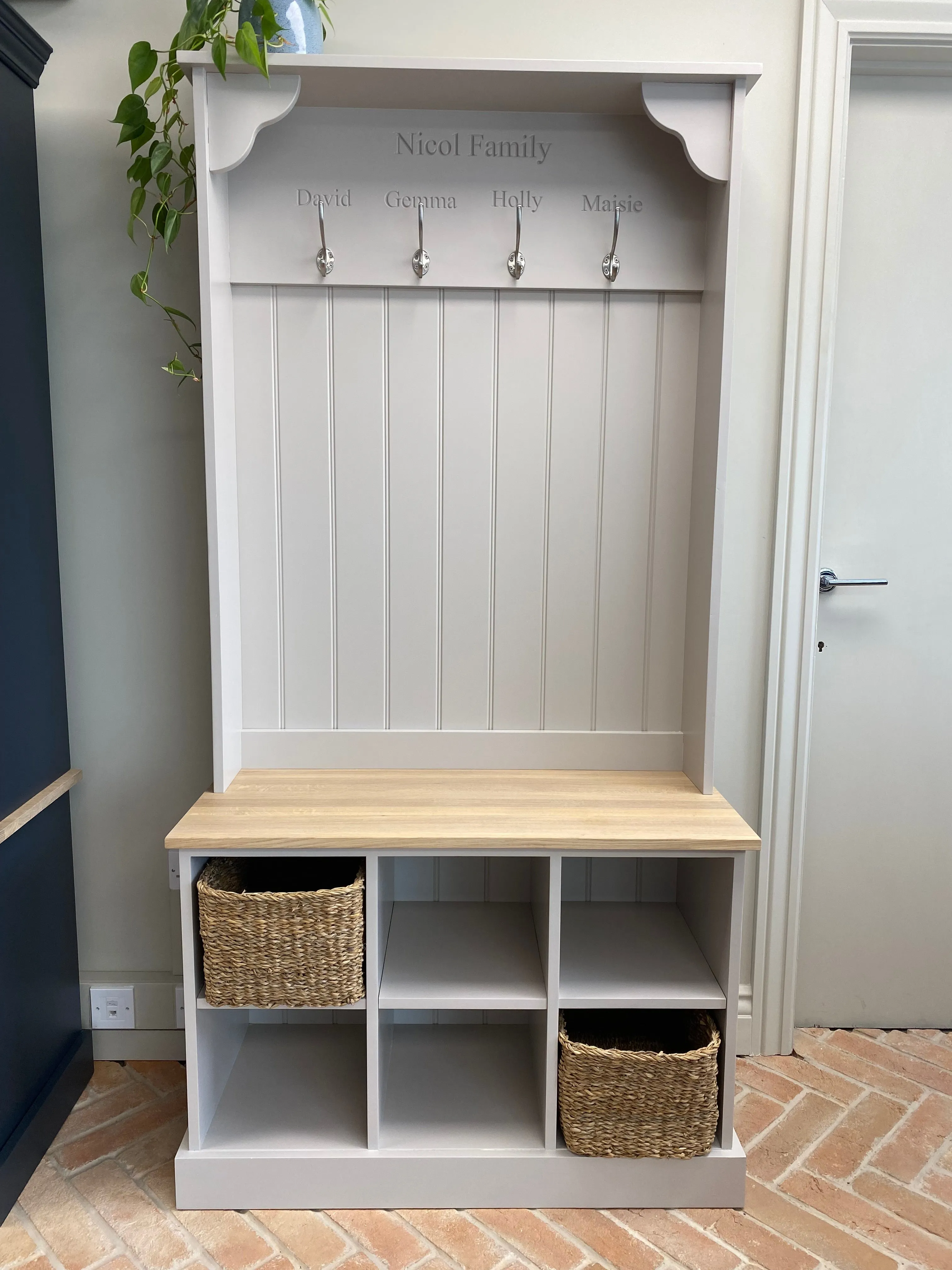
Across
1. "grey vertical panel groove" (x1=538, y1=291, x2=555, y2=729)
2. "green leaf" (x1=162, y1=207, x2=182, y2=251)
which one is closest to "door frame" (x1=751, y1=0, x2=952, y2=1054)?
"grey vertical panel groove" (x1=538, y1=291, x2=555, y2=729)

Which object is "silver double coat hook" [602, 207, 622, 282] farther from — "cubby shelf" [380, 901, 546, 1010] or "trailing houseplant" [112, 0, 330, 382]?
"cubby shelf" [380, 901, 546, 1010]

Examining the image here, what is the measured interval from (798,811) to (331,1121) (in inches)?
49.8

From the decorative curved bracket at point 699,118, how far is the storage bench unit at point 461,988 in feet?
4.17

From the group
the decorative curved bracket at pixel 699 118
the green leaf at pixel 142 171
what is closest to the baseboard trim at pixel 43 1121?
the green leaf at pixel 142 171

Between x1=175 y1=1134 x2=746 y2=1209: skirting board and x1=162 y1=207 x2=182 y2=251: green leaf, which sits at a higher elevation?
x1=162 y1=207 x2=182 y2=251: green leaf

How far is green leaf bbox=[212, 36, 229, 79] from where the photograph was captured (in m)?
1.55

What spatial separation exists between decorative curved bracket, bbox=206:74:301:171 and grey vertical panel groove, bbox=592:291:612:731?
740 millimetres

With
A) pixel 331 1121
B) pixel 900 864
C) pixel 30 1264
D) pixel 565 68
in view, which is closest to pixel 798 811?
pixel 900 864

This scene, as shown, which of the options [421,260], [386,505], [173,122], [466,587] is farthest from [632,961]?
[173,122]

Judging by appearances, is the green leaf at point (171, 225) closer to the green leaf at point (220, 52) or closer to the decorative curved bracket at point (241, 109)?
the decorative curved bracket at point (241, 109)

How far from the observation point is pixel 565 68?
1.65m

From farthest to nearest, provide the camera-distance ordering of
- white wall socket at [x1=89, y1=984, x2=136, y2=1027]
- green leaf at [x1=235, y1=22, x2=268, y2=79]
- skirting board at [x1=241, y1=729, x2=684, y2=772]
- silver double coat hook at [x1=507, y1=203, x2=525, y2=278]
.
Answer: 1. white wall socket at [x1=89, y1=984, x2=136, y2=1027]
2. skirting board at [x1=241, y1=729, x2=684, y2=772]
3. silver double coat hook at [x1=507, y1=203, x2=525, y2=278]
4. green leaf at [x1=235, y1=22, x2=268, y2=79]

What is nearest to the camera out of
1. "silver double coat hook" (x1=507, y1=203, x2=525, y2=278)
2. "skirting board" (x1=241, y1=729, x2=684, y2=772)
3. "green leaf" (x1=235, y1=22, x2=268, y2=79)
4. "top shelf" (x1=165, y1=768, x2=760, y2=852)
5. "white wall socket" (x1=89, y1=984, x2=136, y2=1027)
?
"green leaf" (x1=235, y1=22, x2=268, y2=79)

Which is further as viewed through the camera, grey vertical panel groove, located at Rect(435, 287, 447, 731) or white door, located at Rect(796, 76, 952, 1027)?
white door, located at Rect(796, 76, 952, 1027)
